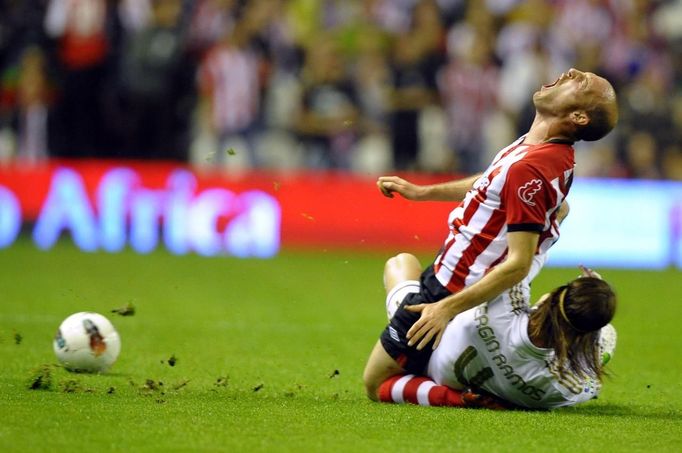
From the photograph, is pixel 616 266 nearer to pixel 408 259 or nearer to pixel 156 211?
pixel 156 211

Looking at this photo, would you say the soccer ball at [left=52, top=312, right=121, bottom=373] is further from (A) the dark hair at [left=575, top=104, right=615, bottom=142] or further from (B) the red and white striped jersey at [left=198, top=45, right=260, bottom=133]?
(B) the red and white striped jersey at [left=198, top=45, right=260, bottom=133]

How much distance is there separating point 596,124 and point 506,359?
1.25 meters

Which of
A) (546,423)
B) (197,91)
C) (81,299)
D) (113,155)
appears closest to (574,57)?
(197,91)

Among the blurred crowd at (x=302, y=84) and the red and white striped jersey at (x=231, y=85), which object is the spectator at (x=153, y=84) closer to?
the blurred crowd at (x=302, y=84)

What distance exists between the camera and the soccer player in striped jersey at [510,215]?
6125 mm

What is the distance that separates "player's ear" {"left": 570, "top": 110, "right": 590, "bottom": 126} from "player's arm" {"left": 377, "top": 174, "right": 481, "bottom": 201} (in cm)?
91

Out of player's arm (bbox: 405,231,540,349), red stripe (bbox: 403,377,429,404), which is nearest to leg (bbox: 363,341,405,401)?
red stripe (bbox: 403,377,429,404)

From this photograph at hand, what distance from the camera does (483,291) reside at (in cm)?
612

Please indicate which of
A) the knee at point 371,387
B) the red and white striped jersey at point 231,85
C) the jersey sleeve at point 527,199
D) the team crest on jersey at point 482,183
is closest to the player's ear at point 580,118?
the jersey sleeve at point 527,199

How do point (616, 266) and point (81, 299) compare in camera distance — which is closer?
point (81, 299)

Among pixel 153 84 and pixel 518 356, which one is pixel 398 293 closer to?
pixel 518 356

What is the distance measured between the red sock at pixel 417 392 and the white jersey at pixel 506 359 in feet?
0.29

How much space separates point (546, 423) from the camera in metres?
6.32

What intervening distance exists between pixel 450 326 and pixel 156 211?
10868 millimetres
